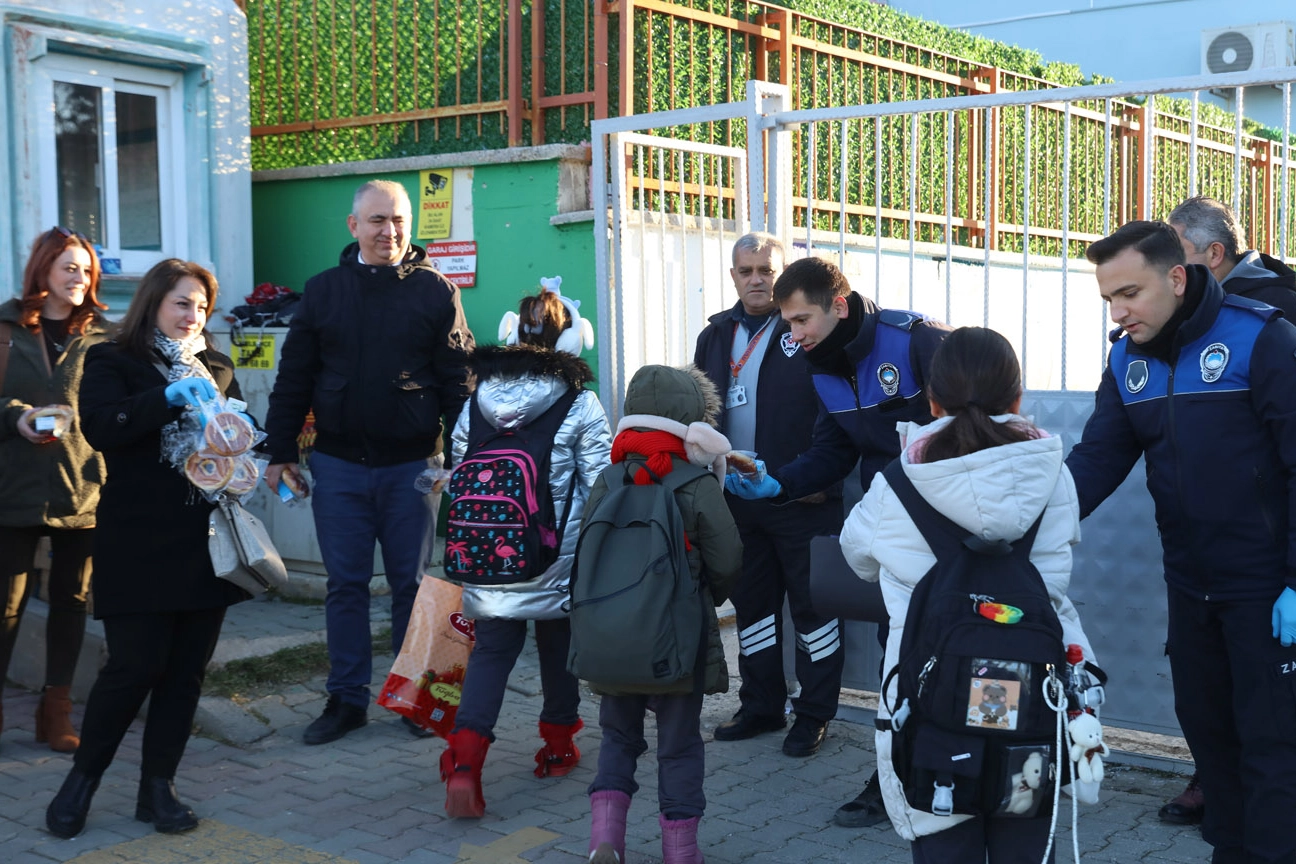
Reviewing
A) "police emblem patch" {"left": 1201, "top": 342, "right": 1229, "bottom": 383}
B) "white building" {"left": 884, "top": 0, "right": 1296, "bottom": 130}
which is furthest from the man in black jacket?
"white building" {"left": 884, "top": 0, "right": 1296, "bottom": 130}

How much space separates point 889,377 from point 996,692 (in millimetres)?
1725

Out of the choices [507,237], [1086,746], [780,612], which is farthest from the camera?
[507,237]

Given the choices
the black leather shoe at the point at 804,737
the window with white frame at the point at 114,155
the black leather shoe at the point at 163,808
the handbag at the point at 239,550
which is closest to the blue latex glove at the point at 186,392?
the handbag at the point at 239,550

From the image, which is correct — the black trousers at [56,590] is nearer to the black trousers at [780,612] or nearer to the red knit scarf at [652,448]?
the red knit scarf at [652,448]

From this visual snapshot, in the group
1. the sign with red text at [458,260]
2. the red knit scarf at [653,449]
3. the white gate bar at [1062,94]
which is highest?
the white gate bar at [1062,94]

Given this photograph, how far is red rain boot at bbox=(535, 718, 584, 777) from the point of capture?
4797 millimetres

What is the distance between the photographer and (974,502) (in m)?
2.82

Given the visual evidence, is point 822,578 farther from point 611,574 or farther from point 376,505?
point 376,505

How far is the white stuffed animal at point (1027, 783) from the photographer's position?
2801mm

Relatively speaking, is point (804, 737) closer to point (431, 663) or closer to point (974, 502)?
point (431, 663)

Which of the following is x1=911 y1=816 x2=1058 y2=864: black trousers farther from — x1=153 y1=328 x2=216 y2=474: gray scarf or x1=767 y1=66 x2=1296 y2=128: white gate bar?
x1=767 y1=66 x2=1296 y2=128: white gate bar

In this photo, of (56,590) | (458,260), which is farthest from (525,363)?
(458,260)

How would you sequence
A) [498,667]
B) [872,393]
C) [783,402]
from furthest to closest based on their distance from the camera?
1. [783,402]
2. [498,667]
3. [872,393]

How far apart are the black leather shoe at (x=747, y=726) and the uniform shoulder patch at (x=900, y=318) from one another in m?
1.79
